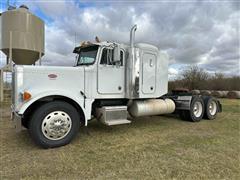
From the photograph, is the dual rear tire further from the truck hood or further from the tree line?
the tree line

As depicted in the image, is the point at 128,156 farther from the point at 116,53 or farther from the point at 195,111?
the point at 195,111

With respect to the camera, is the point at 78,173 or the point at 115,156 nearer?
the point at 78,173

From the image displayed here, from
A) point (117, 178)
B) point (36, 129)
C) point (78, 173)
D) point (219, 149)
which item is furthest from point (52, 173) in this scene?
point (219, 149)

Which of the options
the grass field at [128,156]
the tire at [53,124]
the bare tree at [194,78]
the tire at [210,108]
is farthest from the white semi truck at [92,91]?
the bare tree at [194,78]

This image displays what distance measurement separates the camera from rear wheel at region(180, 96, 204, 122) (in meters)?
7.92

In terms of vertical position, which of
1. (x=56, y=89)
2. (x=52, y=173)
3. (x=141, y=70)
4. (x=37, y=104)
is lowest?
(x=52, y=173)

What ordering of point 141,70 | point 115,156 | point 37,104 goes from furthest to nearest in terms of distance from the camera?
point 141,70 < point 37,104 < point 115,156

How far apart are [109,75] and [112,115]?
1128mm

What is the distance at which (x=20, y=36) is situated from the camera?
39.0ft

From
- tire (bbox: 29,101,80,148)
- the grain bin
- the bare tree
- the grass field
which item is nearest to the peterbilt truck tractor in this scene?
tire (bbox: 29,101,80,148)

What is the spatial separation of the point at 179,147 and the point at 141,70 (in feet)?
8.60

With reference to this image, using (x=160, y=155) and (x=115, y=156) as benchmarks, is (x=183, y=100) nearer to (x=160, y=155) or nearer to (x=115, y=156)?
(x=160, y=155)

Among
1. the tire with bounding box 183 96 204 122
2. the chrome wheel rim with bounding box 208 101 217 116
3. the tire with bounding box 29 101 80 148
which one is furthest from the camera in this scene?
the chrome wheel rim with bounding box 208 101 217 116

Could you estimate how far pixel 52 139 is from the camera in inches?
182
